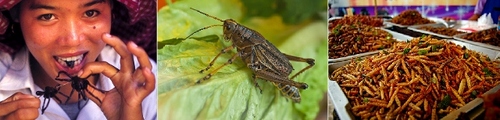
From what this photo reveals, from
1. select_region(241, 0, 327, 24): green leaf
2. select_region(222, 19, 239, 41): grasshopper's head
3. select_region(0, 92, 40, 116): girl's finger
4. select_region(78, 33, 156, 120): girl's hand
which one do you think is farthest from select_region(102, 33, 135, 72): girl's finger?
select_region(241, 0, 327, 24): green leaf

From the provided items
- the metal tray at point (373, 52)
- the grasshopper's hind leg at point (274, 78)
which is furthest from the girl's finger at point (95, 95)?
the metal tray at point (373, 52)

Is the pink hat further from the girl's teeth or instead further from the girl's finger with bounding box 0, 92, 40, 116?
the girl's finger with bounding box 0, 92, 40, 116

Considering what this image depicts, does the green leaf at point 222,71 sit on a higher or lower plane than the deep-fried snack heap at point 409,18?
lower

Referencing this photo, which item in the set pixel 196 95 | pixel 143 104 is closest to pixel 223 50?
pixel 196 95

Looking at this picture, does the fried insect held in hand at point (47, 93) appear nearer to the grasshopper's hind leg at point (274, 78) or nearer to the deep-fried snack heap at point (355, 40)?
the grasshopper's hind leg at point (274, 78)

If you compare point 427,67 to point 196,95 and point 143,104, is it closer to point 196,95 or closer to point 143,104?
point 196,95

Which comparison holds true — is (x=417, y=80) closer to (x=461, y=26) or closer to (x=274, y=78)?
(x=461, y=26)
